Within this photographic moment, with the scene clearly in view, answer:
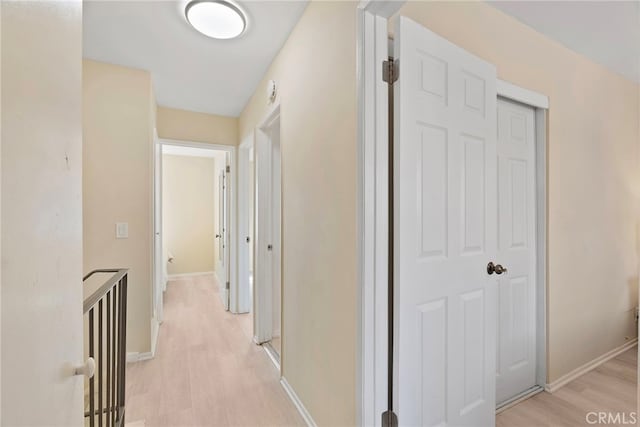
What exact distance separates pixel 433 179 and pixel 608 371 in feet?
7.57

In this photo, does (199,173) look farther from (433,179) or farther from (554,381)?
(554,381)

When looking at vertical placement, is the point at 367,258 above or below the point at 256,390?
above

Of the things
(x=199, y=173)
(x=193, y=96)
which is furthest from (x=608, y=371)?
(x=199, y=173)

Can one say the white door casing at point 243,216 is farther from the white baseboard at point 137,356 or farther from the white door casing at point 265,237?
the white baseboard at point 137,356

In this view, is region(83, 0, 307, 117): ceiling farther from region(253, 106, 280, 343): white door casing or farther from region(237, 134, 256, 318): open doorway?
region(237, 134, 256, 318): open doorway

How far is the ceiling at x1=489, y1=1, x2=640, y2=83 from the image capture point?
169 cm

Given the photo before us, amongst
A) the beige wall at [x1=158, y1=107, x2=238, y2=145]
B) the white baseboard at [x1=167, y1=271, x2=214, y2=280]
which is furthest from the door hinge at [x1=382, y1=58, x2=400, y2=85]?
the white baseboard at [x1=167, y1=271, x2=214, y2=280]

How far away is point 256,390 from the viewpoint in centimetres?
198

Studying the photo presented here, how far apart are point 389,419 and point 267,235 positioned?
70.7 inches

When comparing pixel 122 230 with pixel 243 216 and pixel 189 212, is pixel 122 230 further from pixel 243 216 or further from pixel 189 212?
pixel 189 212

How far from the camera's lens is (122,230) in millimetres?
2389

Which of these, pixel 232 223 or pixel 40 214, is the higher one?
pixel 40 214

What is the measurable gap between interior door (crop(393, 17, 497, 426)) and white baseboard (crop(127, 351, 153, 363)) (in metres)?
2.21

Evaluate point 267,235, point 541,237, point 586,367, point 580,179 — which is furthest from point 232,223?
point 586,367
